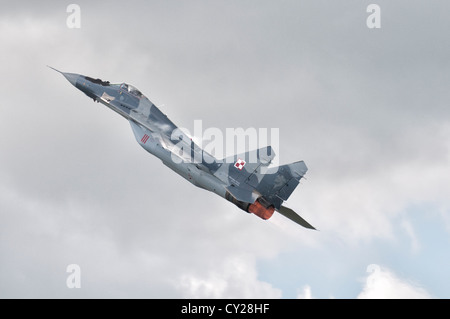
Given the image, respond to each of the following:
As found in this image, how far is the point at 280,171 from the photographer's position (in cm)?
4188

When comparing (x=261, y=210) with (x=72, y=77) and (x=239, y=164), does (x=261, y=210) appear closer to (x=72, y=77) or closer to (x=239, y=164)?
(x=239, y=164)

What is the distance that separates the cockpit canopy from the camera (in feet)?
156

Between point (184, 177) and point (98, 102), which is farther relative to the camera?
point (98, 102)

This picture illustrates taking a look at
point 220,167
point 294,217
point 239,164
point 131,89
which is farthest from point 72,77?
point 294,217

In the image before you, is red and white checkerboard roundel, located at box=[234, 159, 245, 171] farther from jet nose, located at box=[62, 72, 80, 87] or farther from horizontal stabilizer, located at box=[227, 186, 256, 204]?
jet nose, located at box=[62, 72, 80, 87]

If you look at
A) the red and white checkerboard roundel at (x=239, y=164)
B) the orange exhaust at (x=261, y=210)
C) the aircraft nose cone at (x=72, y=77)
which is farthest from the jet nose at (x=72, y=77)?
the orange exhaust at (x=261, y=210)

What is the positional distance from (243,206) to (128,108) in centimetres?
1175

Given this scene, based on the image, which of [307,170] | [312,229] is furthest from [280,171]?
[312,229]

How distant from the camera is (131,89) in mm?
47781

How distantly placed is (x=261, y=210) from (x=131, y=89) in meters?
13.8

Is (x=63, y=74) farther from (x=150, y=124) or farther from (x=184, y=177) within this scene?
(x=184, y=177)

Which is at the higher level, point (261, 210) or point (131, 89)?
point (131, 89)

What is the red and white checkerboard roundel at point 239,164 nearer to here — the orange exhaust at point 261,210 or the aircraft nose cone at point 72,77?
the orange exhaust at point 261,210

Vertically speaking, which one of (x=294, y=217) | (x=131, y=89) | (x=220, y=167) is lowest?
(x=294, y=217)
